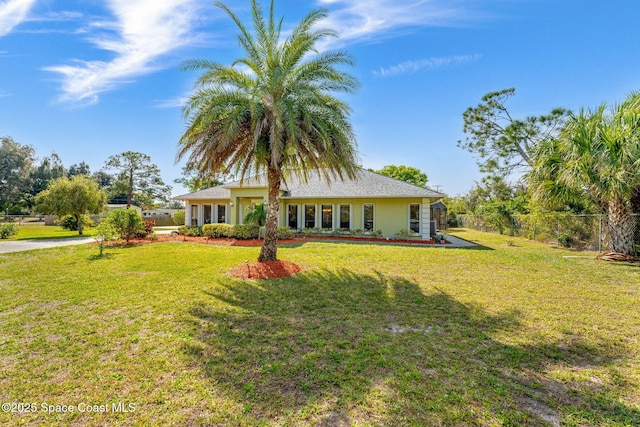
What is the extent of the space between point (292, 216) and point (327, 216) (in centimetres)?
272

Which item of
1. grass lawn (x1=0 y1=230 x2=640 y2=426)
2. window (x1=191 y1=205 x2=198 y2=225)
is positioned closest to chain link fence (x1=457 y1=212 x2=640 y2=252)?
grass lawn (x1=0 y1=230 x2=640 y2=426)

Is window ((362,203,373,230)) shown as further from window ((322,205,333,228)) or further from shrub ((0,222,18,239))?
shrub ((0,222,18,239))

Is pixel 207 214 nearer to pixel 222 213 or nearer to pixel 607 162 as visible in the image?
pixel 222 213

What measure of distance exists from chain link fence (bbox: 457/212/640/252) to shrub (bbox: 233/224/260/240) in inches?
692

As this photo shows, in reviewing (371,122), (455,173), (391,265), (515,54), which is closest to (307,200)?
(371,122)

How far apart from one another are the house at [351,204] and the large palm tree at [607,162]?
582 cm

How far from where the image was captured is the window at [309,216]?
19716 mm

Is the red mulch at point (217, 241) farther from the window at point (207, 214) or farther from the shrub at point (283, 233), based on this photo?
the window at point (207, 214)

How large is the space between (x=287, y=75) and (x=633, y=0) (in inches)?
500

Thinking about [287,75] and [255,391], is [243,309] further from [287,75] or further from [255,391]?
[287,75]

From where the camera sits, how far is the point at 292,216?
66.7 feet

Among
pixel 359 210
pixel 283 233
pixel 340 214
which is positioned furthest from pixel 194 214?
pixel 359 210

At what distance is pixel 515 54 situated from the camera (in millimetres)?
13812

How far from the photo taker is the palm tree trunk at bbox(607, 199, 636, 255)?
36.5 feet
